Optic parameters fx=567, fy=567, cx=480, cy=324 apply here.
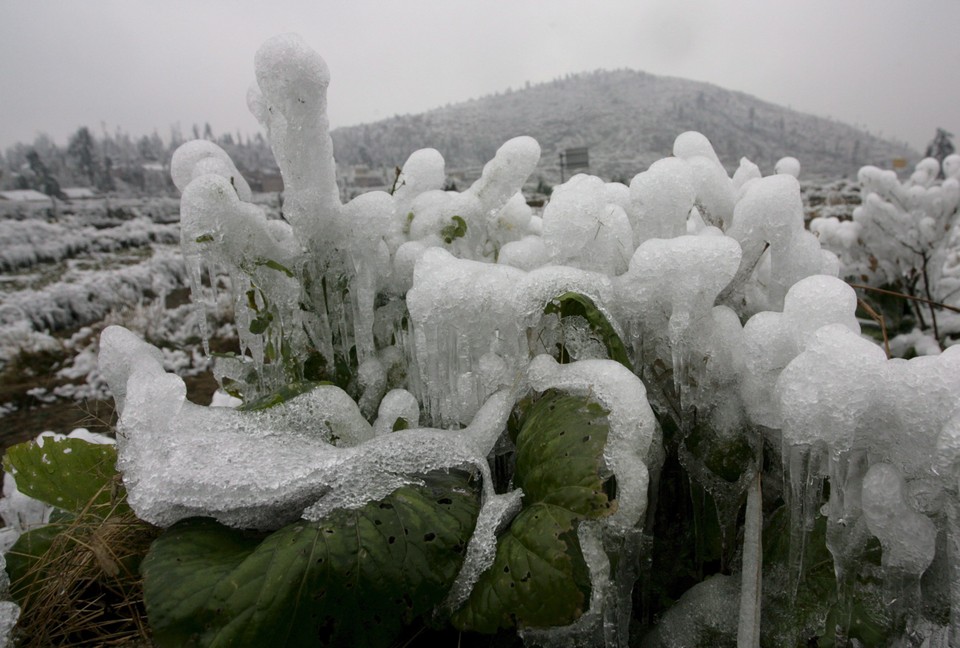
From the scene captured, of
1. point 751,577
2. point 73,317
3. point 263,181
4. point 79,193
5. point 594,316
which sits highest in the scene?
point 594,316

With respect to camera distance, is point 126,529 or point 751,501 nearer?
point 751,501

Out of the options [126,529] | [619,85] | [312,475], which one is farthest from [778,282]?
[619,85]

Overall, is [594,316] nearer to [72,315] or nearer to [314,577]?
[314,577]

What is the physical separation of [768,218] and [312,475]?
73 centimetres

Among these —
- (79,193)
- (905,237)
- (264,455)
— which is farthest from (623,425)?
(79,193)

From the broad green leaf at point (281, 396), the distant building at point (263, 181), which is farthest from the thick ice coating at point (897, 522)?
the distant building at point (263, 181)

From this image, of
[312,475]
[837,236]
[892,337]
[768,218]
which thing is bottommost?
[892,337]

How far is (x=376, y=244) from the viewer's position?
0.93m

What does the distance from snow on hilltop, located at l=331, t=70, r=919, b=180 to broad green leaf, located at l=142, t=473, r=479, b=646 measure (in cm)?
2865

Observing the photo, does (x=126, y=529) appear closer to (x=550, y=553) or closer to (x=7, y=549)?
(x=7, y=549)

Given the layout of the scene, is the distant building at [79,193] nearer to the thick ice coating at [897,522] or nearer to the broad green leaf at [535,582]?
the broad green leaf at [535,582]

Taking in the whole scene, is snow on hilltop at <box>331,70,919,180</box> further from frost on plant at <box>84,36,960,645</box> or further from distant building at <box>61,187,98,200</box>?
frost on plant at <box>84,36,960,645</box>

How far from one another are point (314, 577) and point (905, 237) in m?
4.55

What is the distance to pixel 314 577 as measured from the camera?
0.60 meters
